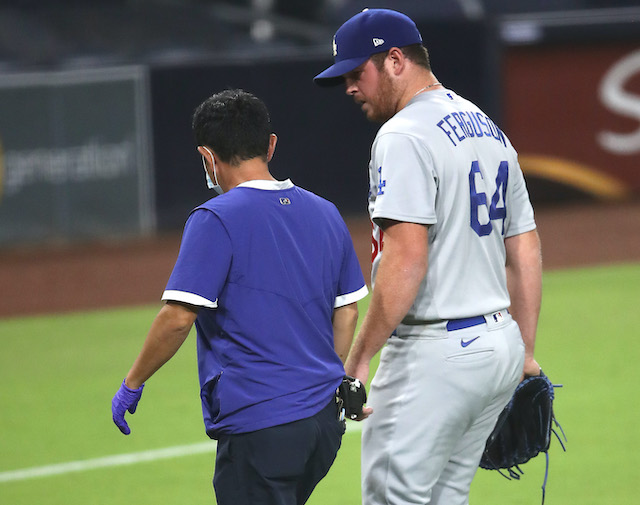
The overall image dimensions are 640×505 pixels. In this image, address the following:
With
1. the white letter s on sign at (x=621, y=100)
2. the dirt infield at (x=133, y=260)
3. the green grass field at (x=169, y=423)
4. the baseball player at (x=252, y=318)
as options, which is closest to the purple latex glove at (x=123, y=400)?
the baseball player at (x=252, y=318)

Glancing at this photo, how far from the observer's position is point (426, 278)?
3.40m

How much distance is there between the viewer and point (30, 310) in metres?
11.4

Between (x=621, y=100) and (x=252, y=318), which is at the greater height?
(x=621, y=100)

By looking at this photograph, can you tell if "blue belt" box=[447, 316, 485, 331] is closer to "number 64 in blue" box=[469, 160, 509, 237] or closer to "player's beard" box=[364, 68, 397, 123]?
"number 64 in blue" box=[469, 160, 509, 237]

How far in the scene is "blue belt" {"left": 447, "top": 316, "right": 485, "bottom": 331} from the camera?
11.1 feet

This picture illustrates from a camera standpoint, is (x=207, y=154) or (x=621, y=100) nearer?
(x=207, y=154)

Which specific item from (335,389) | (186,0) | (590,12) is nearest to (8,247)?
(186,0)

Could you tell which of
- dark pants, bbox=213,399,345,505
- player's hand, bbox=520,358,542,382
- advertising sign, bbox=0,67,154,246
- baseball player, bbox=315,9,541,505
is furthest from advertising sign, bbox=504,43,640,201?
dark pants, bbox=213,399,345,505

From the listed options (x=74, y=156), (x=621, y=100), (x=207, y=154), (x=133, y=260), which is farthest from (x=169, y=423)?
(x=621, y=100)

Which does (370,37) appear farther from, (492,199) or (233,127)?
(492,199)

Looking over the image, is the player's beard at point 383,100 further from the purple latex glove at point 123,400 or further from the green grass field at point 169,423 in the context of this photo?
the green grass field at point 169,423

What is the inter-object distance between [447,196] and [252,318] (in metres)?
0.74

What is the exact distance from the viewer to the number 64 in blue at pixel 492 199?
134 inches

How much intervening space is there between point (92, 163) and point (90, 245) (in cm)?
121
